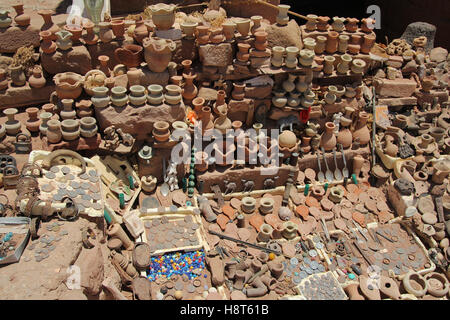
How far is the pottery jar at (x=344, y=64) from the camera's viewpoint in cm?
916

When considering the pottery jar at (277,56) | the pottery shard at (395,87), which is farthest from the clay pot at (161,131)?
the pottery shard at (395,87)

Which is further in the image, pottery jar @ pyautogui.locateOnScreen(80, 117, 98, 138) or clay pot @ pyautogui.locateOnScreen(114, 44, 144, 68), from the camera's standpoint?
clay pot @ pyautogui.locateOnScreen(114, 44, 144, 68)

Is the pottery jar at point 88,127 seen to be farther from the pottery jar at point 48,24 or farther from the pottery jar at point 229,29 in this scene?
the pottery jar at point 229,29

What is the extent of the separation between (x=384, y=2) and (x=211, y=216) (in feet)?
39.1

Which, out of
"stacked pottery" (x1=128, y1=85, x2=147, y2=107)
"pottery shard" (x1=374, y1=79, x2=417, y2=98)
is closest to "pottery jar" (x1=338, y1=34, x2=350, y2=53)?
"pottery shard" (x1=374, y1=79, x2=417, y2=98)

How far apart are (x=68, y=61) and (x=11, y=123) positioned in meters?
1.56

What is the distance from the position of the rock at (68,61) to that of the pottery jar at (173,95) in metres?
1.67

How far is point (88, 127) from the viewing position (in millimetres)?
7352

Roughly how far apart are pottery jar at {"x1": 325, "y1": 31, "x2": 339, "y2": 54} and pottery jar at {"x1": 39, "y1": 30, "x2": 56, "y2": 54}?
228 inches

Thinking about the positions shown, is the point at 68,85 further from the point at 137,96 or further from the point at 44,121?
the point at 137,96

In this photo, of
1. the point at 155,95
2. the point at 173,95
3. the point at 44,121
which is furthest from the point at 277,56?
the point at 44,121

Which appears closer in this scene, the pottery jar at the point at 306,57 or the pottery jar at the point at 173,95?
the pottery jar at the point at 173,95

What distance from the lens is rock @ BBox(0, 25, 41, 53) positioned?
777cm

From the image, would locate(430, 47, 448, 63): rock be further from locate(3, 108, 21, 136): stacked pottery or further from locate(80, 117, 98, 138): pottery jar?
locate(3, 108, 21, 136): stacked pottery
